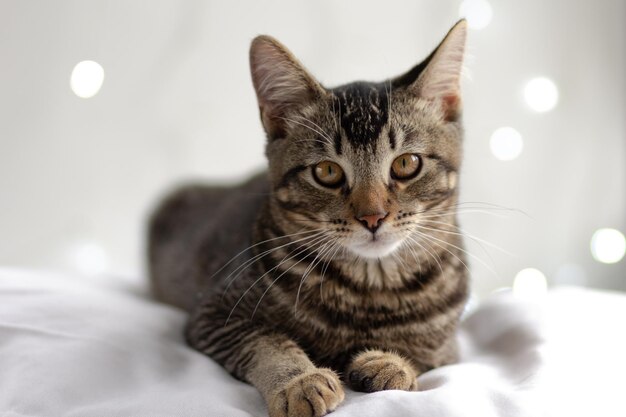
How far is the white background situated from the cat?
980 millimetres

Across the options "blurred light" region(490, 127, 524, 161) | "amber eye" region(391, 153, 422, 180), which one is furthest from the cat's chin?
"blurred light" region(490, 127, 524, 161)

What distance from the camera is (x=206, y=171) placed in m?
2.47

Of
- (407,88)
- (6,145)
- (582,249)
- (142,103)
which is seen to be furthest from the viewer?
(582,249)

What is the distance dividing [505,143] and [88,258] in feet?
5.19

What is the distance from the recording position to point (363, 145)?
1194 mm

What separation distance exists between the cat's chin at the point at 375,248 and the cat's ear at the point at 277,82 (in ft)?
1.06

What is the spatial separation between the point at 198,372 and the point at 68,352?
0.76 ft

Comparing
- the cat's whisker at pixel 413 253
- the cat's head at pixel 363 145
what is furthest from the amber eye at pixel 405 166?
the cat's whisker at pixel 413 253

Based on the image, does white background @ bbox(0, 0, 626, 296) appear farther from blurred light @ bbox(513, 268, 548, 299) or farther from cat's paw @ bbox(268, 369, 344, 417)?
cat's paw @ bbox(268, 369, 344, 417)

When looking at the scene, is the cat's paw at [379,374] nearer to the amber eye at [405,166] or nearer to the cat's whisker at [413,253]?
the cat's whisker at [413,253]

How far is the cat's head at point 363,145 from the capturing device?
3.85ft

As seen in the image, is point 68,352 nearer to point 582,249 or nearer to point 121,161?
point 121,161

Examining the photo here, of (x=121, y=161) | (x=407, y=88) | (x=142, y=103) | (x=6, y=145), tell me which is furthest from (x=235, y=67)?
(x=407, y=88)

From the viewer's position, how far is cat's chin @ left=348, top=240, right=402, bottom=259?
116cm
